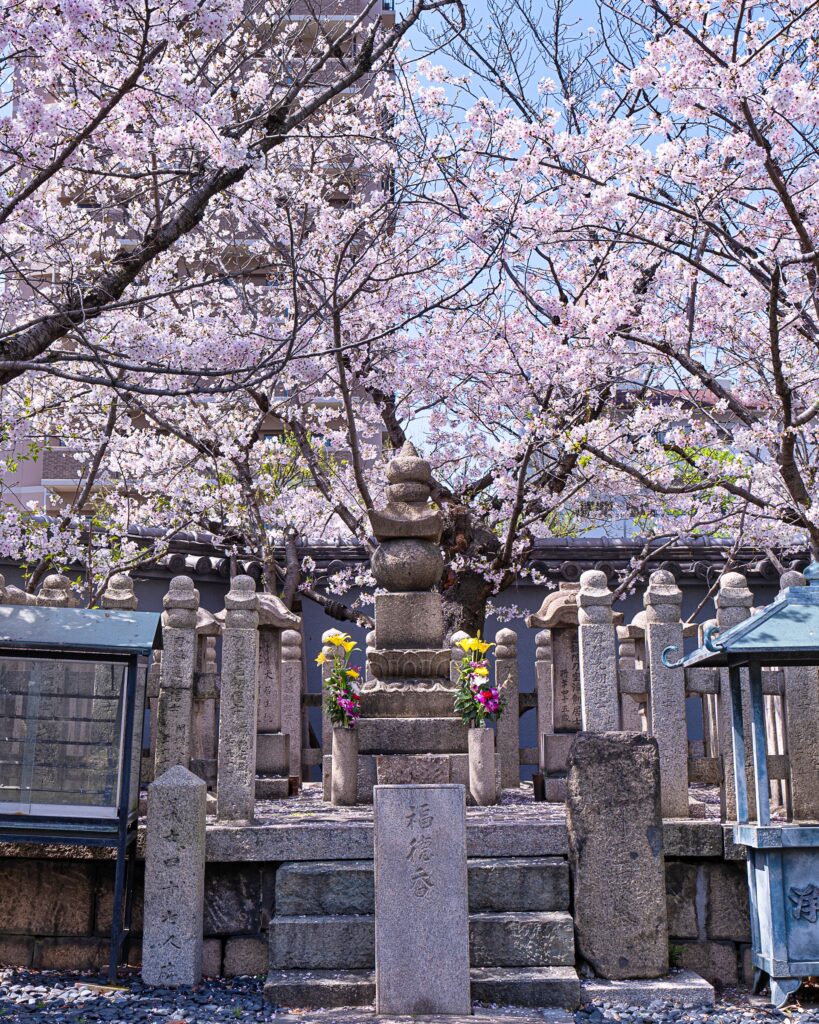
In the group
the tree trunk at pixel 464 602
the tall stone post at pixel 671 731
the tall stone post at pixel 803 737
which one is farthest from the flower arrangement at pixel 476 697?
the tree trunk at pixel 464 602

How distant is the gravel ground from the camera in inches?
216

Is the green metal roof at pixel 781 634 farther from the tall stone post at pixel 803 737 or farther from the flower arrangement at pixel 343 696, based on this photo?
the flower arrangement at pixel 343 696

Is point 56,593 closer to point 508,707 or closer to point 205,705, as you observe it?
point 205,705

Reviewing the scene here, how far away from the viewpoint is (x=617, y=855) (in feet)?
20.3

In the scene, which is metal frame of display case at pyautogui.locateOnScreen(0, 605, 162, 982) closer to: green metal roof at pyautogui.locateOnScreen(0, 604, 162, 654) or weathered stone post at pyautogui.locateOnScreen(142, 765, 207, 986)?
green metal roof at pyautogui.locateOnScreen(0, 604, 162, 654)

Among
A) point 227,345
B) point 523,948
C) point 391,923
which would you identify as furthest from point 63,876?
point 227,345

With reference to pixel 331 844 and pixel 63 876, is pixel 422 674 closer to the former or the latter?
pixel 331 844

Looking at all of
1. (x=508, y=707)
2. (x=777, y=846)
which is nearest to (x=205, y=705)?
(x=508, y=707)

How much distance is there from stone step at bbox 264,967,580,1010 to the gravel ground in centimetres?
10

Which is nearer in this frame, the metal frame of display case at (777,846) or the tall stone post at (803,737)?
the metal frame of display case at (777,846)

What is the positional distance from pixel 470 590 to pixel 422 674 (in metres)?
2.86

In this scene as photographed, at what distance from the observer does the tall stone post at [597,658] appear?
7141 millimetres

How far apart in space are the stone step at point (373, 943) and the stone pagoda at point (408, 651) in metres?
1.89

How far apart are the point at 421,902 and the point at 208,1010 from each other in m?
1.38
